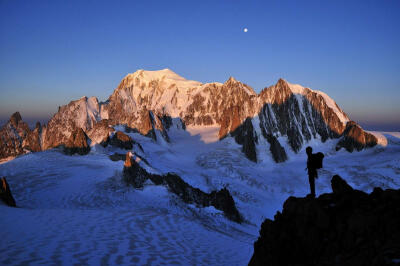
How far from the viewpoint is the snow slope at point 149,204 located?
35.6 ft

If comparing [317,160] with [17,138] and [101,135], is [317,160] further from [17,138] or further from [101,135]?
[17,138]

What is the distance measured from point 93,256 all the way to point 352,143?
110804mm

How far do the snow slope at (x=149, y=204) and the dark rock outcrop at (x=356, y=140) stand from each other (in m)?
3.92

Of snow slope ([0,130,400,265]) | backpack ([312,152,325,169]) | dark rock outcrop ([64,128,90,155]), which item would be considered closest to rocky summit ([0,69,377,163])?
dark rock outcrop ([64,128,90,155])

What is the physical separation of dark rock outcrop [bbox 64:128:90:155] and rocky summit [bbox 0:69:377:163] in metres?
5.36

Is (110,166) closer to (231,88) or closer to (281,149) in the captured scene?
(281,149)

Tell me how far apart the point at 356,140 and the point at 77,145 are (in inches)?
3557

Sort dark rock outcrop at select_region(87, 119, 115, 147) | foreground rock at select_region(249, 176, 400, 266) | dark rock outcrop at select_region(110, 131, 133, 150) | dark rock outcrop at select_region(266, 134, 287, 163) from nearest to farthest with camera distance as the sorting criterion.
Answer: foreground rock at select_region(249, 176, 400, 266), dark rock outcrop at select_region(87, 119, 115, 147), dark rock outcrop at select_region(110, 131, 133, 150), dark rock outcrop at select_region(266, 134, 287, 163)

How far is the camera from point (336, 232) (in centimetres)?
712

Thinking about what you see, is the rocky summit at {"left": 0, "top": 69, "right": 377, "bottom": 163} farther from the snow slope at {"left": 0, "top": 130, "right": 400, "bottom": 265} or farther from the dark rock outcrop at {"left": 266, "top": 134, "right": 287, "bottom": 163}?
the snow slope at {"left": 0, "top": 130, "right": 400, "bottom": 265}

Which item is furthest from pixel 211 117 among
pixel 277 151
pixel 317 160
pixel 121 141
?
pixel 317 160

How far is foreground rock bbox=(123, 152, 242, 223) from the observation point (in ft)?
151

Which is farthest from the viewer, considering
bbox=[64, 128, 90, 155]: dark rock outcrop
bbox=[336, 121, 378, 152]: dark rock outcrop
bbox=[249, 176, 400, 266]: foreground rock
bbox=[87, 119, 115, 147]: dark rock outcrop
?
bbox=[336, 121, 378, 152]: dark rock outcrop

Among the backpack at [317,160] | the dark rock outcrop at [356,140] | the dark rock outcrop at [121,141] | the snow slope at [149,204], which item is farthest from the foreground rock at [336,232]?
the dark rock outcrop at [356,140]
